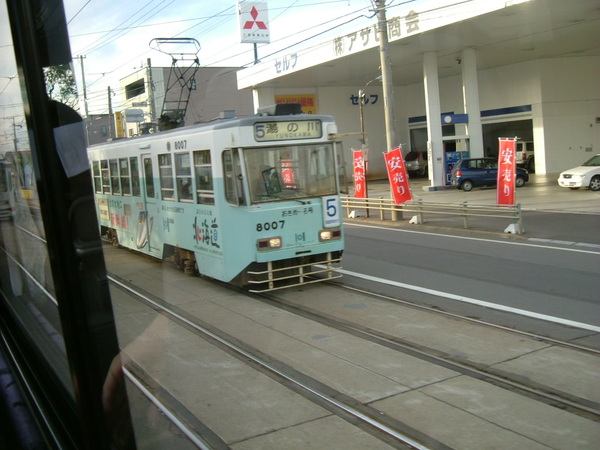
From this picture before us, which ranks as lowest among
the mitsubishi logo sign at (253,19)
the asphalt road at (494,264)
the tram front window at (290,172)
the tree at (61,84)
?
the asphalt road at (494,264)

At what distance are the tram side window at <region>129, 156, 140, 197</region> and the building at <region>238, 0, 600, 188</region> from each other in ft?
56.6

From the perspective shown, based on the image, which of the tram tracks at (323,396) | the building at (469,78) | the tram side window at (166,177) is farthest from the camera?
the building at (469,78)

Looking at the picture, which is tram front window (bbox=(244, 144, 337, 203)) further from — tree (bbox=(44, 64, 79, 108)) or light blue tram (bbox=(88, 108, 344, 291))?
tree (bbox=(44, 64, 79, 108))

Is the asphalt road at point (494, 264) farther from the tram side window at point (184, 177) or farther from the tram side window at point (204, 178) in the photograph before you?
the tram side window at point (184, 177)

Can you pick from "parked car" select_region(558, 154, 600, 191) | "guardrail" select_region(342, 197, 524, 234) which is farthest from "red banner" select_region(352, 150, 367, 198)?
"parked car" select_region(558, 154, 600, 191)

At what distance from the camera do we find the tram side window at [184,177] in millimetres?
9820

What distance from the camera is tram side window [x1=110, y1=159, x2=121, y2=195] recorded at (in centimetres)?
1239

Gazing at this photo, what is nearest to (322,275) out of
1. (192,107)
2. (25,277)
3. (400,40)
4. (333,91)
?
(25,277)

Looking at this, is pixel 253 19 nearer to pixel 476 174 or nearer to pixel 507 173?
pixel 507 173

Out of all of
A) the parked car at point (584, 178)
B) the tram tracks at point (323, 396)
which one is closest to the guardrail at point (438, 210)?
the parked car at point (584, 178)

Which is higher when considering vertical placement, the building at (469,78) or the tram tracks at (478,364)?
the building at (469,78)

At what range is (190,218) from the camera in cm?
998

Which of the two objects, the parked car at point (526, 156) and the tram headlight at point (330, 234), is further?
the parked car at point (526, 156)

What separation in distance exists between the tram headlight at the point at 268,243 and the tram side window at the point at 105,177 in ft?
17.8
